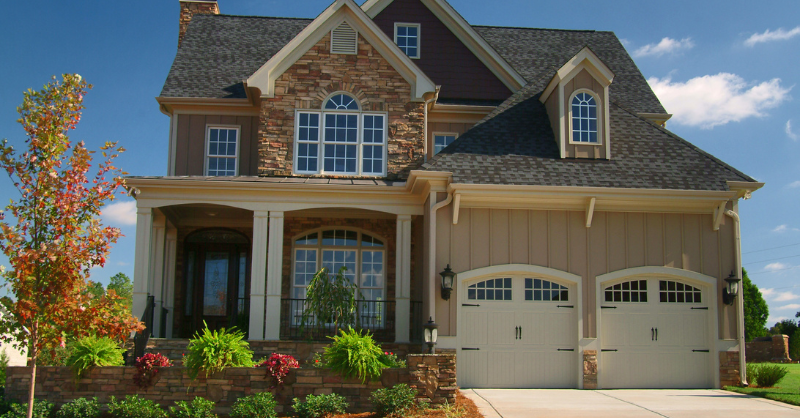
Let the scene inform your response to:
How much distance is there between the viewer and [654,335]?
13664 mm

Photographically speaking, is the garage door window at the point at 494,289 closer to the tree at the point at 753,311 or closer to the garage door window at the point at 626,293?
the garage door window at the point at 626,293

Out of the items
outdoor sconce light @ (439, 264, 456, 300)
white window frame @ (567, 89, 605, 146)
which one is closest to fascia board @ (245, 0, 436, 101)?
white window frame @ (567, 89, 605, 146)

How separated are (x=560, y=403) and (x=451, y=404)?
1940mm

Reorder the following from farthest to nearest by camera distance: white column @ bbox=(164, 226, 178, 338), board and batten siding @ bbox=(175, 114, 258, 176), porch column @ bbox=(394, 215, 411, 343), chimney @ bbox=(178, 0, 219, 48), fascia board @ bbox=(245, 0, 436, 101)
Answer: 1. chimney @ bbox=(178, 0, 219, 48)
2. board and batten siding @ bbox=(175, 114, 258, 176)
3. white column @ bbox=(164, 226, 178, 338)
4. fascia board @ bbox=(245, 0, 436, 101)
5. porch column @ bbox=(394, 215, 411, 343)

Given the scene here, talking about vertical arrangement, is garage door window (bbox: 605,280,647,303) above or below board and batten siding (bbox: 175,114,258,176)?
below

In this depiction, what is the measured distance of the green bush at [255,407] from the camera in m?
10.3

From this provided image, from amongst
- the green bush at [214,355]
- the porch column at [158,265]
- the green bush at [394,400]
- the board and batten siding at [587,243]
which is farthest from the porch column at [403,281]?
the porch column at [158,265]

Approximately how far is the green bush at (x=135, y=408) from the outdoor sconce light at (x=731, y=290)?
1066cm

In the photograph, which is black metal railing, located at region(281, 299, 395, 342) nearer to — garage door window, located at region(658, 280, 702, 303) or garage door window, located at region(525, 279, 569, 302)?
garage door window, located at region(525, 279, 569, 302)

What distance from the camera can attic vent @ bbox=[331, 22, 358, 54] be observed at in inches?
632

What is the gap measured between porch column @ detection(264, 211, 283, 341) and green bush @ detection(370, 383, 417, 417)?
4.23 metres

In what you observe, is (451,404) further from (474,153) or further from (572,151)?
(572,151)

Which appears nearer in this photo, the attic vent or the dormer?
the dormer

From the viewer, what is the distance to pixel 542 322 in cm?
1352
